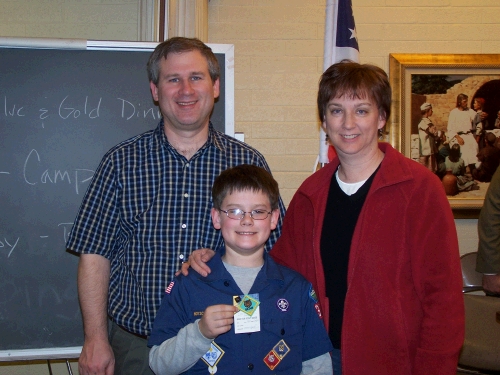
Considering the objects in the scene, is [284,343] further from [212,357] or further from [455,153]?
[455,153]

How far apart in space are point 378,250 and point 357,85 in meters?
0.59

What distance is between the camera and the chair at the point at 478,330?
2.90 metres

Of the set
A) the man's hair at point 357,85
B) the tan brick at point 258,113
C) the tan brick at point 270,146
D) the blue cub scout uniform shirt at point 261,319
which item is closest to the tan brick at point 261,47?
A: the tan brick at point 258,113

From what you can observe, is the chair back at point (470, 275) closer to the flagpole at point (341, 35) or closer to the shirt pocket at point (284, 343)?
the flagpole at point (341, 35)

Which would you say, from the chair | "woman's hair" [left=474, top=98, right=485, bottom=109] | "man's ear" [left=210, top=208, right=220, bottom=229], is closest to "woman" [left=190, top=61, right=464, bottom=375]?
"man's ear" [left=210, top=208, right=220, bottom=229]

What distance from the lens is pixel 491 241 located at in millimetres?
3480

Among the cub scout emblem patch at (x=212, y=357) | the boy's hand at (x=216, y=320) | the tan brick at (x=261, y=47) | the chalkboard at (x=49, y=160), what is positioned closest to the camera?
the boy's hand at (x=216, y=320)

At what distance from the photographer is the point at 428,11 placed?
410cm

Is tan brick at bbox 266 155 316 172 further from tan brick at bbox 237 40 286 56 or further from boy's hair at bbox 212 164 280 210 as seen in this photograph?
boy's hair at bbox 212 164 280 210

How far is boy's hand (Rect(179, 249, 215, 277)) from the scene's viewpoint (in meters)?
1.75

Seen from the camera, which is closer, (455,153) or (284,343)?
(284,343)

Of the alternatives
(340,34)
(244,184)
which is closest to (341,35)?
(340,34)

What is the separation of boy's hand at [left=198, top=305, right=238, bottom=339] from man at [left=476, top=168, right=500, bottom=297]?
253 cm

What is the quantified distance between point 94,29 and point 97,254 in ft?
7.87
